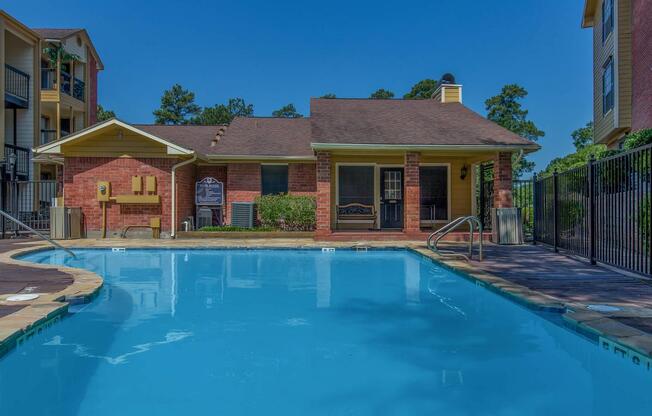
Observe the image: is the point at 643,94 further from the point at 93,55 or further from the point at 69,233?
the point at 93,55

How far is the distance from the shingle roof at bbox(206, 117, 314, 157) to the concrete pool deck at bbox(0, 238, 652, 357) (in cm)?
742

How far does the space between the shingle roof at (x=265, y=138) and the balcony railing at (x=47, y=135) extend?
29.5ft

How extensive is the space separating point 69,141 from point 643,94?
17944 millimetres

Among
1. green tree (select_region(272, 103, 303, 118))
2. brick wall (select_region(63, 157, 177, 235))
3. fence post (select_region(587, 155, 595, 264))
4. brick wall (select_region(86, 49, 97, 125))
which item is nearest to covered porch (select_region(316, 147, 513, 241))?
brick wall (select_region(63, 157, 177, 235))

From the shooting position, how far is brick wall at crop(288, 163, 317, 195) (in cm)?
1675

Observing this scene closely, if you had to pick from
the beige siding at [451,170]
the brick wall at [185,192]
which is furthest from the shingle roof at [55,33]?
the beige siding at [451,170]

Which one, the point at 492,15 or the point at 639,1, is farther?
the point at 492,15

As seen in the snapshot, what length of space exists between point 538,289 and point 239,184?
40.0ft

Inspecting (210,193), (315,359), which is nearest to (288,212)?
(210,193)

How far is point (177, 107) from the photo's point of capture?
165ft

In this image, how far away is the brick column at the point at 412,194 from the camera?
14.0m

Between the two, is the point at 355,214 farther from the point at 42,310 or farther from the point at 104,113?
the point at 104,113

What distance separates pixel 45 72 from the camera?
22.4 metres

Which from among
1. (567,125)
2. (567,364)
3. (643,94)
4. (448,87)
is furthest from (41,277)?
(567,125)
